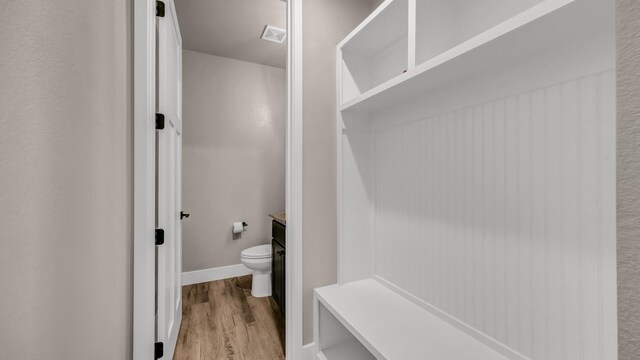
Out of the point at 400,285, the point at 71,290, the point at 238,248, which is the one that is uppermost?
the point at 71,290

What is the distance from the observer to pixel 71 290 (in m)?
0.59

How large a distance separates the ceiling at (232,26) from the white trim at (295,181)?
2.78ft

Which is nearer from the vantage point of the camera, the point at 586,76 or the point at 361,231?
the point at 586,76

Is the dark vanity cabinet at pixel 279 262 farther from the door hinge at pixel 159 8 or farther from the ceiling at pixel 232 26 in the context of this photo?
the ceiling at pixel 232 26

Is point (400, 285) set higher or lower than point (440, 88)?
lower

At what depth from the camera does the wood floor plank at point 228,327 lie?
5.53ft

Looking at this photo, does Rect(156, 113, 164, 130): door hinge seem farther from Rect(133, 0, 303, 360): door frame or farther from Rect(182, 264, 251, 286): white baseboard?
Rect(182, 264, 251, 286): white baseboard

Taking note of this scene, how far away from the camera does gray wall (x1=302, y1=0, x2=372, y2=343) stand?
1521mm

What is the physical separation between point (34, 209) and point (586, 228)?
138 centimetres

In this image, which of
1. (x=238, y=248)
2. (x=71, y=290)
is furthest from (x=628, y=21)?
(x=238, y=248)

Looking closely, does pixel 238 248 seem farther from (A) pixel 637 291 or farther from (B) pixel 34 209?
(A) pixel 637 291

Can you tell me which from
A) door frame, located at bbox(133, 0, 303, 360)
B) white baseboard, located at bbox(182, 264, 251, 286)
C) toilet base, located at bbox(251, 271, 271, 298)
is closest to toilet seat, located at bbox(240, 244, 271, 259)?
toilet base, located at bbox(251, 271, 271, 298)

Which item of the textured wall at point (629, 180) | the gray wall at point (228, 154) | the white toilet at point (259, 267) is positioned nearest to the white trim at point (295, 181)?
the white toilet at point (259, 267)

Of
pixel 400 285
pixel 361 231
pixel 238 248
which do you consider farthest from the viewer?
pixel 238 248
